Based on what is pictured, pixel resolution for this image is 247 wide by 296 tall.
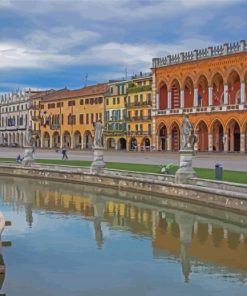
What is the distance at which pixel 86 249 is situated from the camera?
1773 cm

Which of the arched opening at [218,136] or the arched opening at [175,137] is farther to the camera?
the arched opening at [175,137]

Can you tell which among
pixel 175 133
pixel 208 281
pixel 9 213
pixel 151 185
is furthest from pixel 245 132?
pixel 208 281

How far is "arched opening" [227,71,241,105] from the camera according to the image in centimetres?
6794

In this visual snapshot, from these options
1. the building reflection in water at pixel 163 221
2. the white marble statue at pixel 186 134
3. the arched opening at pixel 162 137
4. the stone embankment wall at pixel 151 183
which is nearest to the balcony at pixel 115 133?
the arched opening at pixel 162 137

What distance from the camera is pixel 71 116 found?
348 ft

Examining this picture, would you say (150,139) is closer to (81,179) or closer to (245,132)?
(245,132)

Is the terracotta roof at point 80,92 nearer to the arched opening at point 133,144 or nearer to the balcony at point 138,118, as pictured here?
the balcony at point 138,118

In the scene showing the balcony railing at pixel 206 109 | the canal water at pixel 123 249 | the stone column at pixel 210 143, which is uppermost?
the balcony railing at pixel 206 109

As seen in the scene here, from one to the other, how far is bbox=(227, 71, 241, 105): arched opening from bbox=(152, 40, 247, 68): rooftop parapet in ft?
9.80

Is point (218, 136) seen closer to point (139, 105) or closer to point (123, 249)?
point (139, 105)

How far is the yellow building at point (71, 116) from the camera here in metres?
100

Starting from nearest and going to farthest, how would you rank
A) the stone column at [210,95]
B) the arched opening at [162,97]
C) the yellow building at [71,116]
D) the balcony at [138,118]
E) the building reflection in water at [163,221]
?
the building reflection in water at [163,221] < the stone column at [210,95] < the arched opening at [162,97] < the balcony at [138,118] < the yellow building at [71,116]

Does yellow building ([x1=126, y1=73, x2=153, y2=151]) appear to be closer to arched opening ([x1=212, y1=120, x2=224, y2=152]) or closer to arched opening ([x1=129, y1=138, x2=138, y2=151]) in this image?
arched opening ([x1=129, y1=138, x2=138, y2=151])

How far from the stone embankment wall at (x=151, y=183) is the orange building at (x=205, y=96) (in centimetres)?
2883
